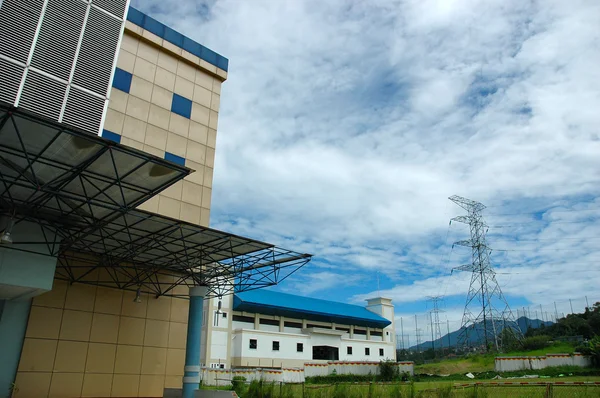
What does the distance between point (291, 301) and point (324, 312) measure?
16.6ft

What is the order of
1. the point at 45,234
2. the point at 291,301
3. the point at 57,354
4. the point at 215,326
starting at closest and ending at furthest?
the point at 45,234, the point at 57,354, the point at 215,326, the point at 291,301

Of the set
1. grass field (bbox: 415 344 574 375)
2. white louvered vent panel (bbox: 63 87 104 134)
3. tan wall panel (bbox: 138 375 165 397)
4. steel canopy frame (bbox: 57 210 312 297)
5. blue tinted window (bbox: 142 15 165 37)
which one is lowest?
tan wall panel (bbox: 138 375 165 397)

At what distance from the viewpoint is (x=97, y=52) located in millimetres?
18656

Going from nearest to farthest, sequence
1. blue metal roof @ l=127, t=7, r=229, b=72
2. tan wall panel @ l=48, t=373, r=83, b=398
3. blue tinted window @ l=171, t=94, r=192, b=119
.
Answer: tan wall panel @ l=48, t=373, r=83, b=398, blue metal roof @ l=127, t=7, r=229, b=72, blue tinted window @ l=171, t=94, r=192, b=119

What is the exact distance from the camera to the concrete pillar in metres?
21.9

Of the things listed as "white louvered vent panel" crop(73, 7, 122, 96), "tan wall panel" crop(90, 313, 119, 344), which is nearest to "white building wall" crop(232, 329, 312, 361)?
"tan wall panel" crop(90, 313, 119, 344)

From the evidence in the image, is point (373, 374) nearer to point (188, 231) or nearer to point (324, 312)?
point (324, 312)

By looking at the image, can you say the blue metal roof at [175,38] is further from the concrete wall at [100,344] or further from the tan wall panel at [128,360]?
the tan wall panel at [128,360]

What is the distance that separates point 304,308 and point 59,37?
4697cm

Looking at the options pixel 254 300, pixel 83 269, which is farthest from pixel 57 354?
pixel 254 300

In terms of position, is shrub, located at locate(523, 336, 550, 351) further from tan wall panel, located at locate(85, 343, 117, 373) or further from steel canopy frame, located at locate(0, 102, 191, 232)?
steel canopy frame, located at locate(0, 102, 191, 232)

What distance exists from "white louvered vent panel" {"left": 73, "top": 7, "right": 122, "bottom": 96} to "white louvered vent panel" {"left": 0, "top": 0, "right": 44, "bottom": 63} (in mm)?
1787

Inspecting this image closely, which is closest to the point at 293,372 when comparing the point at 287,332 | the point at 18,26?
the point at 287,332

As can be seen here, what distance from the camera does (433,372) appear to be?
52.1 m
